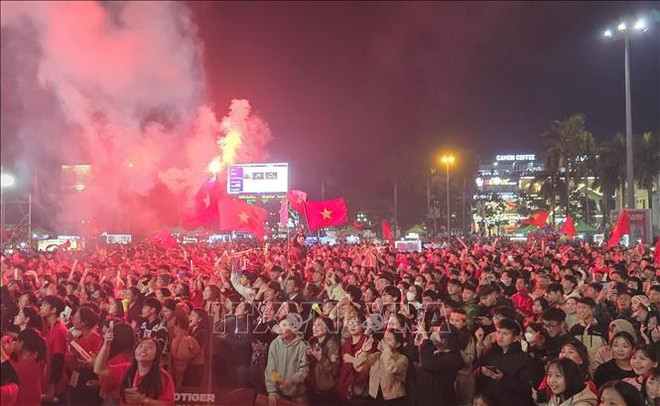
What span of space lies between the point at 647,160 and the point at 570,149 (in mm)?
6016

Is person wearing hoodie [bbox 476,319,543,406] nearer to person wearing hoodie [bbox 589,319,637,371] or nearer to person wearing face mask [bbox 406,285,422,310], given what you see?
person wearing hoodie [bbox 589,319,637,371]

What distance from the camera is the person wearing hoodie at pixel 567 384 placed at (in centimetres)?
452

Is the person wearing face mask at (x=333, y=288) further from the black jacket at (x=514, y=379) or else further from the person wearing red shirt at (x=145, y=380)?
the person wearing red shirt at (x=145, y=380)

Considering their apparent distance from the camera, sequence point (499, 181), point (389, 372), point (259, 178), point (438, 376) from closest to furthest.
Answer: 1. point (438, 376)
2. point (389, 372)
3. point (259, 178)
4. point (499, 181)

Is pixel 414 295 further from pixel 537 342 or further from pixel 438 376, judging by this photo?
pixel 438 376

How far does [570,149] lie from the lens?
47.4 meters

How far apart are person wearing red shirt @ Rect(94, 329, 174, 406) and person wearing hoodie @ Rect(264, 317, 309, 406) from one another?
124 cm

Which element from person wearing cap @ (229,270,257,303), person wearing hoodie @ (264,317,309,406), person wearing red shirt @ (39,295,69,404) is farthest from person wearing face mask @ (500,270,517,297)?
person wearing red shirt @ (39,295,69,404)

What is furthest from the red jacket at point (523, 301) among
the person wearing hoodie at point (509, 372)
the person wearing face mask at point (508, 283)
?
the person wearing hoodie at point (509, 372)

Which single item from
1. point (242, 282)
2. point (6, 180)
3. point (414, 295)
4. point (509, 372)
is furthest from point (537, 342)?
point (242, 282)

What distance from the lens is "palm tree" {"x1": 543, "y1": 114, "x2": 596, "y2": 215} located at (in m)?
47.2

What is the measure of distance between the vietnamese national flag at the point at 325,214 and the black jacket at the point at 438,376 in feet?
37.4

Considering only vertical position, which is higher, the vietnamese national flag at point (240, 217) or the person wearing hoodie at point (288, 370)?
the vietnamese national flag at point (240, 217)

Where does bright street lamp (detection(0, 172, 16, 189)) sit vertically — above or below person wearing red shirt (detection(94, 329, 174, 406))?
above
